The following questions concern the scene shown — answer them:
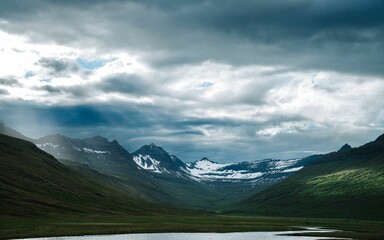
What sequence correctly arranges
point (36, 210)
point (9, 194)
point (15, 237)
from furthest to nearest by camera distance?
point (9, 194)
point (36, 210)
point (15, 237)

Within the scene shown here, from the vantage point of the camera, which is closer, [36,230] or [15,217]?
[36,230]

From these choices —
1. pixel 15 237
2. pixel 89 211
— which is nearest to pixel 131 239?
pixel 15 237

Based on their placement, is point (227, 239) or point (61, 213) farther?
point (61, 213)

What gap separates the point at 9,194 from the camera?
616ft

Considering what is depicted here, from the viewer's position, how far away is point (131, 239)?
335 ft

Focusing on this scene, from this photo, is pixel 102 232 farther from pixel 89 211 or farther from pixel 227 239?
pixel 89 211

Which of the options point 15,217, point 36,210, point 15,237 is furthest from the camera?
point 36,210

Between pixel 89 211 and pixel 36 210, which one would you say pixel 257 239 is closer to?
pixel 36 210

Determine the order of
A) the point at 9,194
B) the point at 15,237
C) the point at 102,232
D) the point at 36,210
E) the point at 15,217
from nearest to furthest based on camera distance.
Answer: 1. the point at 15,237
2. the point at 102,232
3. the point at 15,217
4. the point at 36,210
5. the point at 9,194

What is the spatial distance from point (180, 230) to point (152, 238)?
2895 cm

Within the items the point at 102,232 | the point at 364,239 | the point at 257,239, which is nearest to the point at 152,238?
the point at 102,232

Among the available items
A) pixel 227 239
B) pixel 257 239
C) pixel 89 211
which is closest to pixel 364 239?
pixel 257 239

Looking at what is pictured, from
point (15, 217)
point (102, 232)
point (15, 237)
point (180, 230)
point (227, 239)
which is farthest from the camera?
point (15, 217)

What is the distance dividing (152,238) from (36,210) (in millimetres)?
80495
